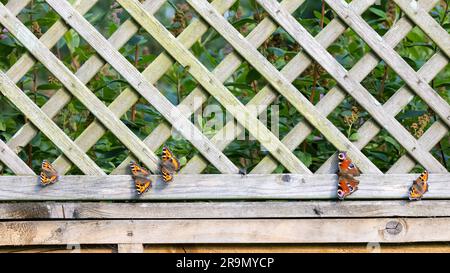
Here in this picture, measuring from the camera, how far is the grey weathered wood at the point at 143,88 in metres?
2.96

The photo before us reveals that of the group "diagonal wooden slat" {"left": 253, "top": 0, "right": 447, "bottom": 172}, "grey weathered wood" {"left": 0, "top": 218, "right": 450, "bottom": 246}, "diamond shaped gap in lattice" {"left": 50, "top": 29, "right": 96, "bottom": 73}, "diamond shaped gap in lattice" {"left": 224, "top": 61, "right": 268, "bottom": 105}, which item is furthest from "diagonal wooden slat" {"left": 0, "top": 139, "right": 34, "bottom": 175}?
"diagonal wooden slat" {"left": 253, "top": 0, "right": 447, "bottom": 172}

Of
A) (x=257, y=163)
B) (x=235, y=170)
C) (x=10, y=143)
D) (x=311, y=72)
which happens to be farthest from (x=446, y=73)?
(x=10, y=143)

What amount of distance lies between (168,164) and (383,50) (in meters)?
0.84

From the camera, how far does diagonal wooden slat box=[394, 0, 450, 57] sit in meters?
2.96

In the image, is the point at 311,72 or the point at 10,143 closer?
the point at 10,143

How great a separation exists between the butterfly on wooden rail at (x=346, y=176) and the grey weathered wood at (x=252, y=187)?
0.04 m

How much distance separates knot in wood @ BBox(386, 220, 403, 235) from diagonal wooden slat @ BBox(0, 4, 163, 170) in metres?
0.86

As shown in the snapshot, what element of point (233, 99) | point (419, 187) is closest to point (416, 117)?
point (419, 187)

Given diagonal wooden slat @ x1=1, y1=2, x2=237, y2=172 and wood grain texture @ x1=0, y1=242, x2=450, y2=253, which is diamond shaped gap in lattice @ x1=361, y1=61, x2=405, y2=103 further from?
diagonal wooden slat @ x1=1, y1=2, x2=237, y2=172

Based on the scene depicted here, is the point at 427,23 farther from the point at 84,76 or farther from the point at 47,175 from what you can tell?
the point at 47,175

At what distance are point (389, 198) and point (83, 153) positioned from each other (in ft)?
3.54

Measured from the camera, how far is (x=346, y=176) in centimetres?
296

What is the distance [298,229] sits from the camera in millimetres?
3006

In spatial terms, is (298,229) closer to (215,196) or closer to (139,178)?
(215,196)
